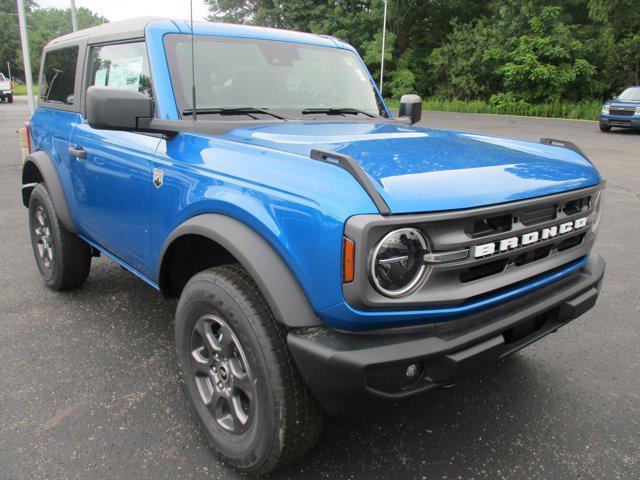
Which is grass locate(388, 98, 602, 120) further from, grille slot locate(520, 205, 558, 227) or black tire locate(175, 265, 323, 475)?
black tire locate(175, 265, 323, 475)

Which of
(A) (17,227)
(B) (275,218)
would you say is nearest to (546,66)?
(A) (17,227)

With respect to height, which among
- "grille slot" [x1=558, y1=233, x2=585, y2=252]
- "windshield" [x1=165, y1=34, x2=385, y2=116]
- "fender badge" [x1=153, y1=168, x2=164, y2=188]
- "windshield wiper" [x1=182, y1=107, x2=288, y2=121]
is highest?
"windshield" [x1=165, y1=34, x2=385, y2=116]

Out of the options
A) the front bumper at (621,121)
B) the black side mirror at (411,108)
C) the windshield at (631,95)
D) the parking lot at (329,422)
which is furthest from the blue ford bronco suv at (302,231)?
the windshield at (631,95)

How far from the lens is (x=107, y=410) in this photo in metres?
2.49

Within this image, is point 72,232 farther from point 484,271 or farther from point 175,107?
point 484,271

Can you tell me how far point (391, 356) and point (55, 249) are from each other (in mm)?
3022

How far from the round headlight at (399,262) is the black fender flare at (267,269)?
265 mm

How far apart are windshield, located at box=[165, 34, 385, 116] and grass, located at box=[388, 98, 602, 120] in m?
23.9

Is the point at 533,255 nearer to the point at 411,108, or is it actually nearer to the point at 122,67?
the point at 411,108

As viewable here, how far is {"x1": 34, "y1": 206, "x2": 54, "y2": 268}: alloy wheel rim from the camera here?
3828 millimetres

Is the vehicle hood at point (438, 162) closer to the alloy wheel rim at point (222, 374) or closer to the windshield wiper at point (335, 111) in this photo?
the windshield wiper at point (335, 111)

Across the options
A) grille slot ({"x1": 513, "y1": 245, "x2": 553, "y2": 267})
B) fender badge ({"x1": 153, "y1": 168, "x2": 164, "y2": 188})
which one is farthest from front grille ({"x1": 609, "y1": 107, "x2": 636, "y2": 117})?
fender badge ({"x1": 153, "y1": 168, "x2": 164, "y2": 188})

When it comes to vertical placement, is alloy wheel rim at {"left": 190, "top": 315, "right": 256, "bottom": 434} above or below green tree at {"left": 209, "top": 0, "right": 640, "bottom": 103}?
below

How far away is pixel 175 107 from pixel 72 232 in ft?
4.91
